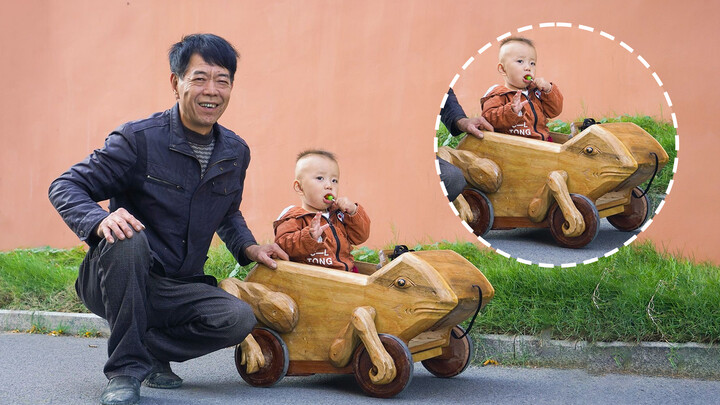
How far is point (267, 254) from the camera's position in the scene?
13.6 feet

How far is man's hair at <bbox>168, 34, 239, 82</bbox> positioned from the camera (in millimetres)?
3963

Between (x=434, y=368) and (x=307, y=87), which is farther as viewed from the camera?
(x=307, y=87)

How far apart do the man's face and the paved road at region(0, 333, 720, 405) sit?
1.30 m

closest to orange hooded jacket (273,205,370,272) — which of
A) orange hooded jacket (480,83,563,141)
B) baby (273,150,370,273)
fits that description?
baby (273,150,370,273)

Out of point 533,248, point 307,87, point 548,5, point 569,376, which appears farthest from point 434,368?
point 307,87

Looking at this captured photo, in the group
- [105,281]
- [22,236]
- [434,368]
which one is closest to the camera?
[105,281]

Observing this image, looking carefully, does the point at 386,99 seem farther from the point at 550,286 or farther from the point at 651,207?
the point at 651,207

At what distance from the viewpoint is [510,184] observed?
3131 mm

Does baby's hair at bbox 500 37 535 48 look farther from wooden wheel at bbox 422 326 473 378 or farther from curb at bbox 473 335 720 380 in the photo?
curb at bbox 473 335 720 380

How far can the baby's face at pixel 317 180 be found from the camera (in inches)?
164

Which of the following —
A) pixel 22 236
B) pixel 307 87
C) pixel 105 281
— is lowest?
pixel 22 236

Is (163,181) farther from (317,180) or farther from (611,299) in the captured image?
(611,299)

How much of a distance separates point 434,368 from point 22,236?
5676 mm

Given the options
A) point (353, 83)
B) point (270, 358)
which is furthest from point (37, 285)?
point (270, 358)
